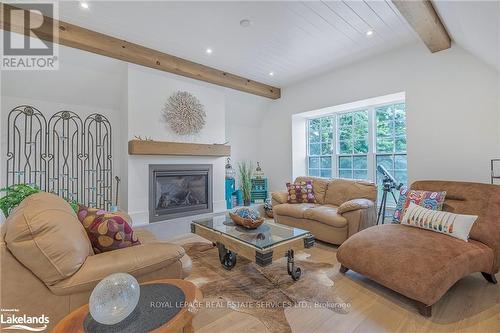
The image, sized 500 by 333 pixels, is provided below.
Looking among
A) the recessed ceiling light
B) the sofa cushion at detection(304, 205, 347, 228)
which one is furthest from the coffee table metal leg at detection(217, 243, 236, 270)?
the recessed ceiling light

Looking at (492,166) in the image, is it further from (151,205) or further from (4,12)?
(4,12)

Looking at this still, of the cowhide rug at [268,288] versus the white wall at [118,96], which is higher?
the white wall at [118,96]

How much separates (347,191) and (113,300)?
3440mm

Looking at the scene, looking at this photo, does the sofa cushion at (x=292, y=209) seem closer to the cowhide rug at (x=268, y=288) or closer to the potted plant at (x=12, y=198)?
the cowhide rug at (x=268, y=288)

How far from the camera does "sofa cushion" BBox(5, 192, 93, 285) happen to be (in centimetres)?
112

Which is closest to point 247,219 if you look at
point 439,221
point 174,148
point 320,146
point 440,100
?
point 439,221

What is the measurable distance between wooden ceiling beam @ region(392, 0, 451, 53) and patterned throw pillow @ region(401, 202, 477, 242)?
1.91 meters

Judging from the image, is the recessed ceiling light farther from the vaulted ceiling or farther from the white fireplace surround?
the white fireplace surround

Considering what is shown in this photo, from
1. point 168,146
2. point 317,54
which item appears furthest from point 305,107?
point 168,146

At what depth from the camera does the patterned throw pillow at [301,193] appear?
4.02 m

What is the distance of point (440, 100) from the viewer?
324 cm

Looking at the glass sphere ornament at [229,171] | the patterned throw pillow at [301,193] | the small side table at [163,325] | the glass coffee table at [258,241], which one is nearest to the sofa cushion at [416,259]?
the glass coffee table at [258,241]

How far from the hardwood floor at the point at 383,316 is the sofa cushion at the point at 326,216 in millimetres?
998

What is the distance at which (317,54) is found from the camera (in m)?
3.68
